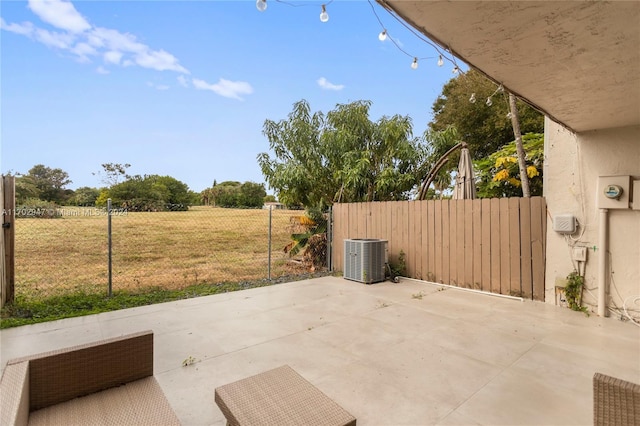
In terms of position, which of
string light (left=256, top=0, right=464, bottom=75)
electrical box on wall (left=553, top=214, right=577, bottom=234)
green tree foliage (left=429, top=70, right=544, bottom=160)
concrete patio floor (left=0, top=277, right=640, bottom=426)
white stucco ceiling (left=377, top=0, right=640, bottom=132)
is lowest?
concrete patio floor (left=0, top=277, right=640, bottom=426)

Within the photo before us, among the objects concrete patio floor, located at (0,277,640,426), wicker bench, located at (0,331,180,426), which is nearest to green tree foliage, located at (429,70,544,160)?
concrete patio floor, located at (0,277,640,426)

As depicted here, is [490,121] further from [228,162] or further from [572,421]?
[228,162]

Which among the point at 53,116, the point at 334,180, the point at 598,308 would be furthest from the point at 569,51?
the point at 53,116

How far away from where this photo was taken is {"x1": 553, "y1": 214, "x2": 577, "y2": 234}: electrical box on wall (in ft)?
14.0

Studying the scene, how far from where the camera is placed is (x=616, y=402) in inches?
51.6

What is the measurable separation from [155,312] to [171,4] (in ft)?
16.5

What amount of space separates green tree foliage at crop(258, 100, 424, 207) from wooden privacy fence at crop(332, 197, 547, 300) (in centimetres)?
121

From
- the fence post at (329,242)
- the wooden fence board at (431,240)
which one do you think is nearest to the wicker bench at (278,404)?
the wooden fence board at (431,240)

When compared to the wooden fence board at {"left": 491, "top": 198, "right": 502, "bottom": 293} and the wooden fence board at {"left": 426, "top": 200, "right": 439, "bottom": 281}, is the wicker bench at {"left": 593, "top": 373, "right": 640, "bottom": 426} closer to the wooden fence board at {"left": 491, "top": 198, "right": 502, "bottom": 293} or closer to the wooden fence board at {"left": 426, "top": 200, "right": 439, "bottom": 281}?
the wooden fence board at {"left": 491, "top": 198, "right": 502, "bottom": 293}

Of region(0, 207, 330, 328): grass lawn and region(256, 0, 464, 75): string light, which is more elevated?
region(256, 0, 464, 75): string light

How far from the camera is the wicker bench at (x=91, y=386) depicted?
54.8 inches

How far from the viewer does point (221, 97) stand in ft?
43.8

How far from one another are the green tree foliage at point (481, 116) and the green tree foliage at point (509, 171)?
8.20 feet

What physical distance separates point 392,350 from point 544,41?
2.68 m
